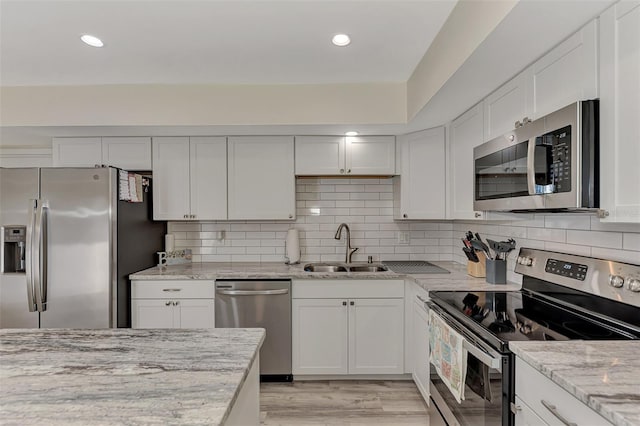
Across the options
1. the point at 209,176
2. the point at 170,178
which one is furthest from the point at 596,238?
the point at 170,178

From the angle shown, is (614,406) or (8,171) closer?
(614,406)

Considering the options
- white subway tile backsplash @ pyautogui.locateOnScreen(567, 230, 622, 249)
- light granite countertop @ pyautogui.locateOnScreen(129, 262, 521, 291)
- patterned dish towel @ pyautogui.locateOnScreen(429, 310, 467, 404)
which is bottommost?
patterned dish towel @ pyautogui.locateOnScreen(429, 310, 467, 404)

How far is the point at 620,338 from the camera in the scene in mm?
1327

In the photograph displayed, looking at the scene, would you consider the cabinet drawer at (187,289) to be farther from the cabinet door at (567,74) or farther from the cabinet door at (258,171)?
the cabinet door at (567,74)

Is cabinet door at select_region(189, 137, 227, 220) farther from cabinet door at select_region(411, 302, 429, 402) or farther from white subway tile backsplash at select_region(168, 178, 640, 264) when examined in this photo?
cabinet door at select_region(411, 302, 429, 402)

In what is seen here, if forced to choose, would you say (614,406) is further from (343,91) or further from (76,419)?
(343,91)

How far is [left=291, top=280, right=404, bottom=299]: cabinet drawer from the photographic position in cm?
284

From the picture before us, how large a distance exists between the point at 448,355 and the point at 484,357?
409 mm

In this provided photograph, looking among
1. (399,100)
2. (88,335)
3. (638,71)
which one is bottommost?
(88,335)

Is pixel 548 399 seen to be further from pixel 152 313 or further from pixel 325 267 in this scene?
pixel 152 313

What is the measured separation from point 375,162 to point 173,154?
1794mm

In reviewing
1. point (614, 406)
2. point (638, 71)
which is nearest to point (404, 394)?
point (614, 406)

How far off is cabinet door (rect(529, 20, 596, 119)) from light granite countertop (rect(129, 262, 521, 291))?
44.5 inches

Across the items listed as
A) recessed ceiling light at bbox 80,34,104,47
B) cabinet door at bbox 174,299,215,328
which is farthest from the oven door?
recessed ceiling light at bbox 80,34,104,47
